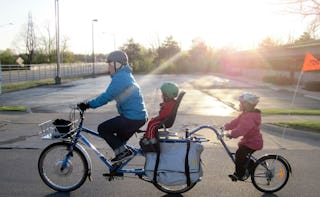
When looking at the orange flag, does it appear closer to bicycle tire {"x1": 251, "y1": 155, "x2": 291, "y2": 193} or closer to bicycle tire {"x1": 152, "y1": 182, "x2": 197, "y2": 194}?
bicycle tire {"x1": 251, "y1": 155, "x2": 291, "y2": 193}

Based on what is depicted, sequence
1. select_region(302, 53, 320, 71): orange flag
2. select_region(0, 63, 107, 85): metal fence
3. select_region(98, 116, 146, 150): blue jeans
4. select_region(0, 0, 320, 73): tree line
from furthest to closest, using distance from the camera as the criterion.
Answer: select_region(0, 0, 320, 73): tree line → select_region(0, 63, 107, 85): metal fence → select_region(302, 53, 320, 71): orange flag → select_region(98, 116, 146, 150): blue jeans

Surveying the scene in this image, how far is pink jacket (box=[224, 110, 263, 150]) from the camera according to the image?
5.05 m

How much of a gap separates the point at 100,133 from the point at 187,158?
121cm

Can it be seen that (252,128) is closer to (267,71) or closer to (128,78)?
(128,78)

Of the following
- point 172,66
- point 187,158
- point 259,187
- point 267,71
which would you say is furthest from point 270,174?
point 172,66

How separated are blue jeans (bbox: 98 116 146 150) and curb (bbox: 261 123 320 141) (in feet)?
19.8

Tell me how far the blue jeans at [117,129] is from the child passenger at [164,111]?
0.21m

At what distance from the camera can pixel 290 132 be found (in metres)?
10.2

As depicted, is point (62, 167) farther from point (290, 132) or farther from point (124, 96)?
point (290, 132)

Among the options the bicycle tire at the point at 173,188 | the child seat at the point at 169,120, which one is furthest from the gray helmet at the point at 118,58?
the bicycle tire at the point at 173,188

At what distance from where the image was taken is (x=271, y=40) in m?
73.2

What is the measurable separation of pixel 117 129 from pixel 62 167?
0.96 m

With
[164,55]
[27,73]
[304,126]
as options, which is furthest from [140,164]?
[164,55]

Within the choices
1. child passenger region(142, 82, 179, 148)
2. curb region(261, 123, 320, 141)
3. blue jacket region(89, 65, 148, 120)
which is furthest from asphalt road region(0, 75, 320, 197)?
blue jacket region(89, 65, 148, 120)
